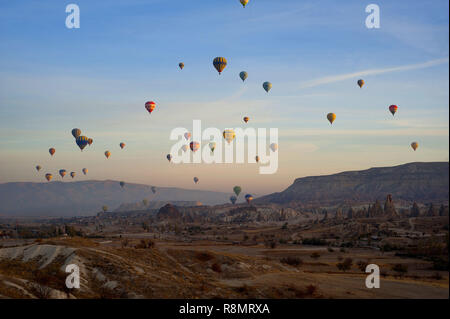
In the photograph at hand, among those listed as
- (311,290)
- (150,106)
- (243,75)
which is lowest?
(311,290)

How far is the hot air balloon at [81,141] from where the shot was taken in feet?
310

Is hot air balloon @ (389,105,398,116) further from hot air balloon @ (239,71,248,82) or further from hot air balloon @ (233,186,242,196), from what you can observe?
hot air balloon @ (233,186,242,196)

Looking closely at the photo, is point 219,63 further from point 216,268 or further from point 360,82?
point 216,268

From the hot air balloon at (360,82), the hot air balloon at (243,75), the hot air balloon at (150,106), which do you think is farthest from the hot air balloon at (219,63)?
the hot air balloon at (360,82)

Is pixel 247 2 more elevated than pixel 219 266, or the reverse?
pixel 247 2

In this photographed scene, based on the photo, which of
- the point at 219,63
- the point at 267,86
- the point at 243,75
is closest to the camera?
the point at 219,63

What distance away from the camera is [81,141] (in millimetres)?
94875

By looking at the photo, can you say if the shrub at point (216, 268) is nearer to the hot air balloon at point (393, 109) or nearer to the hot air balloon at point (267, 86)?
the hot air balloon at point (267, 86)

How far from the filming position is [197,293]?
30.5m

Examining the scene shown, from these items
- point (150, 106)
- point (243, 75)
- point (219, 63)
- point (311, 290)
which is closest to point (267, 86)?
point (243, 75)
